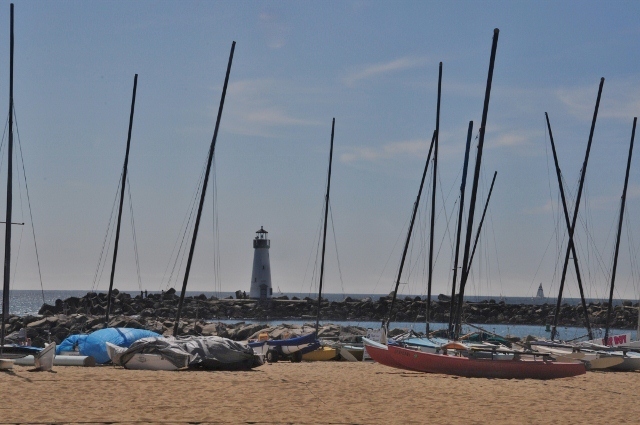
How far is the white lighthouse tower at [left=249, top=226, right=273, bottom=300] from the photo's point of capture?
96.1 metres

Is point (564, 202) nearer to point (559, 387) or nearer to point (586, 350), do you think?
point (586, 350)

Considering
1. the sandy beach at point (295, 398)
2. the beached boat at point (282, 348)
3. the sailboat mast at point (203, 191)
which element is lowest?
the sandy beach at point (295, 398)

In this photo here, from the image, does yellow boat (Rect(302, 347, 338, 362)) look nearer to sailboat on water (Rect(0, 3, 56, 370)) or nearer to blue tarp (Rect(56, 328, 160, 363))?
blue tarp (Rect(56, 328, 160, 363))

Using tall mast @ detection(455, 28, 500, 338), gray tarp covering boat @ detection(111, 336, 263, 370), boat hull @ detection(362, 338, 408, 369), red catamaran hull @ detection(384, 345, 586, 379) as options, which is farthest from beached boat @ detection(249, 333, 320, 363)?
red catamaran hull @ detection(384, 345, 586, 379)

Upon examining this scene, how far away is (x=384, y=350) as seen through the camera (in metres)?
27.2

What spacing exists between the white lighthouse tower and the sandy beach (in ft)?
235

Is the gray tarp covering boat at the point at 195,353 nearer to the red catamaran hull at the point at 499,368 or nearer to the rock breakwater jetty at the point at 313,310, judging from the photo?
the red catamaran hull at the point at 499,368

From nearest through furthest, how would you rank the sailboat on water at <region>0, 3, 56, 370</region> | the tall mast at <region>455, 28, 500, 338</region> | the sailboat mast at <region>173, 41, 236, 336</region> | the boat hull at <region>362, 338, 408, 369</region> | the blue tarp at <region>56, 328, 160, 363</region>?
the sailboat on water at <region>0, 3, 56, 370</region> < the blue tarp at <region>56, 328, 160, 363</region> < the boat hull at <region>362, 338, 408, 369</region> < the tall mast at <region>455, 28, 500, 338</region> < the sailboat mast at <region>173, 41, 236, 336</region>

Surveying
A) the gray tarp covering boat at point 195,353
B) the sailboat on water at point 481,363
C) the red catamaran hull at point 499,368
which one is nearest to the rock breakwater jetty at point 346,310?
the gray tarp covering boat at point 195,353

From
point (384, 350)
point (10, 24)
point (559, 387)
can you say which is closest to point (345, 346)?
point (384, 350)

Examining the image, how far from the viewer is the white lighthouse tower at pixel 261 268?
96.1 metres

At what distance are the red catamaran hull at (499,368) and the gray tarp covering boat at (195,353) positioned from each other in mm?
5262

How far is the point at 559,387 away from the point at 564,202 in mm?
17538

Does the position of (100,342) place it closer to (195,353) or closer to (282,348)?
(195,353)
